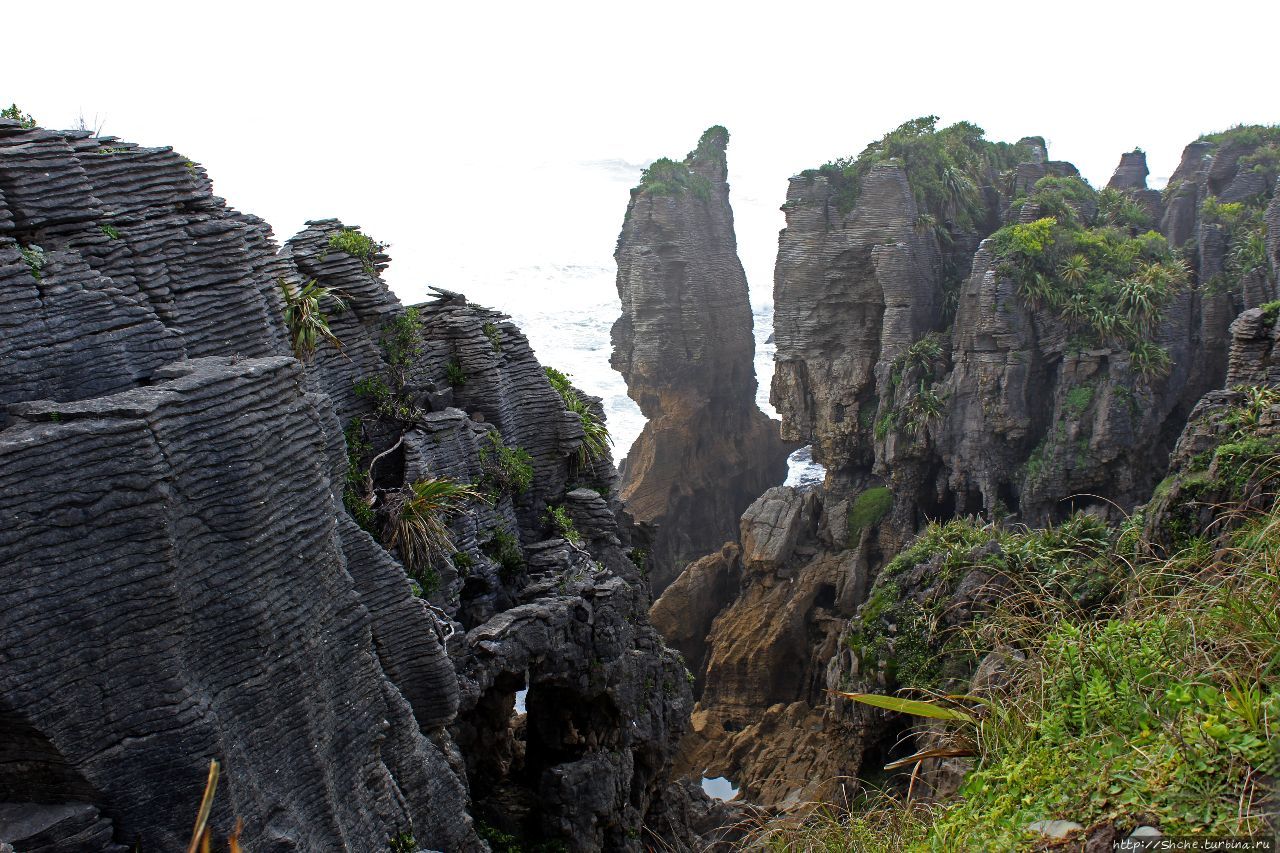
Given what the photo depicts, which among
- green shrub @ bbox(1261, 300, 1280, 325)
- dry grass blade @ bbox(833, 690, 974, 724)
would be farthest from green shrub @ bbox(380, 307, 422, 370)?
green shrub @ bbox(1261, 300, 1280, 325)

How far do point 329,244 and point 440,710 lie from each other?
717cm

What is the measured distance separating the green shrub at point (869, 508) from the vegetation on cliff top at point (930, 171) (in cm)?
994

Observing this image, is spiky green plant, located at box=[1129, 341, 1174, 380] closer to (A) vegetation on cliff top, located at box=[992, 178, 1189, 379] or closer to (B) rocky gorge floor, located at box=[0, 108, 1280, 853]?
(A) vegetation on cliff top, located at box=[992, 178, 1189, 379]

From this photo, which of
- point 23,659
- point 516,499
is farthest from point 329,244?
point 23,659

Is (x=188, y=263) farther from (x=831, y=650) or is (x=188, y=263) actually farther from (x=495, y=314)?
(x=831, y=650)

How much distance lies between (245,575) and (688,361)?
3362 cm

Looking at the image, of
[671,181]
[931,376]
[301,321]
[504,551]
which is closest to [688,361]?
[671,181]

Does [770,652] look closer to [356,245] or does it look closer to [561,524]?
[561,524]

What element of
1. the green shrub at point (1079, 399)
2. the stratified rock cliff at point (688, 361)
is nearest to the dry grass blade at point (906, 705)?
the green shrub at point (1079, 399)

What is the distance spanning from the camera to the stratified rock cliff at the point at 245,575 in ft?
27.3

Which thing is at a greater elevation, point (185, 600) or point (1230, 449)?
point (185, 600)

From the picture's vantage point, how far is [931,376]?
34.0 m

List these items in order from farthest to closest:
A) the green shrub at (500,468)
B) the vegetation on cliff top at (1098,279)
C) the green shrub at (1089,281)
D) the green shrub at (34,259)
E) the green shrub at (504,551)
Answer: the green shrub at (1089,281)
the vegetation on cliff top at (1098,279)
the green shrub at (500,468)
the green shrub at (504,551)
the green shrub at (34,259)

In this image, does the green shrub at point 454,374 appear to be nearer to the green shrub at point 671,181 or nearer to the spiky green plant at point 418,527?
the spiky green plant at point 418,527
